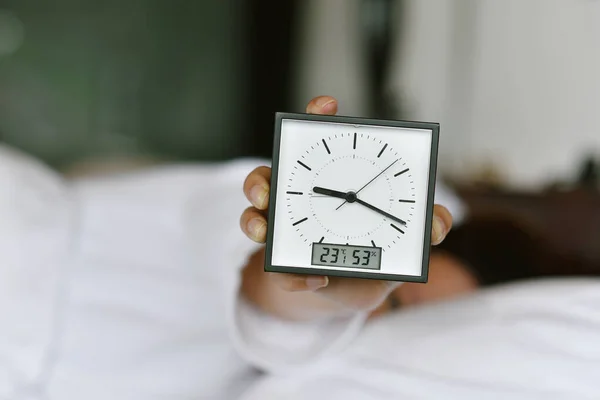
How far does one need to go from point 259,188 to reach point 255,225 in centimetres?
3

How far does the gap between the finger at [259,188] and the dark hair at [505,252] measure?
77cm

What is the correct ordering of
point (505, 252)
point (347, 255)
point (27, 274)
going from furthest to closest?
point (505, 252)
point (27, 274)
point (347, 255)

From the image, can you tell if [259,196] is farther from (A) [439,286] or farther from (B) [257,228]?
(A) [439,286]

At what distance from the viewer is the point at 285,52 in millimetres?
3074

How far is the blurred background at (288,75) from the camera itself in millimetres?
2027

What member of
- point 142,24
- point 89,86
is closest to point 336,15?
point 142,24

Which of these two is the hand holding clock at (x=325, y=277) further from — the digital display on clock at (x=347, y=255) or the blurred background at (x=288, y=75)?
the blurred background at (x=288, y=75)

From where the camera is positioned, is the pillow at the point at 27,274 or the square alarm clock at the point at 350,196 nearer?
the square alarm clock at the point at 350,196

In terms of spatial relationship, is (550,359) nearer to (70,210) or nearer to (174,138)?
(70,210)

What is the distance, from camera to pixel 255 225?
1.83ft

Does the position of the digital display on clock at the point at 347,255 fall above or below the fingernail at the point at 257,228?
below

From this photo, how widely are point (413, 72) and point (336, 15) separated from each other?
60 cm

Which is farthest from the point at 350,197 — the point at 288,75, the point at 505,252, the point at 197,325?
the point at 288,75

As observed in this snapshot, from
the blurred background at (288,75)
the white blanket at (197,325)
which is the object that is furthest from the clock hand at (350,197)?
the blurred background at (288,75)
